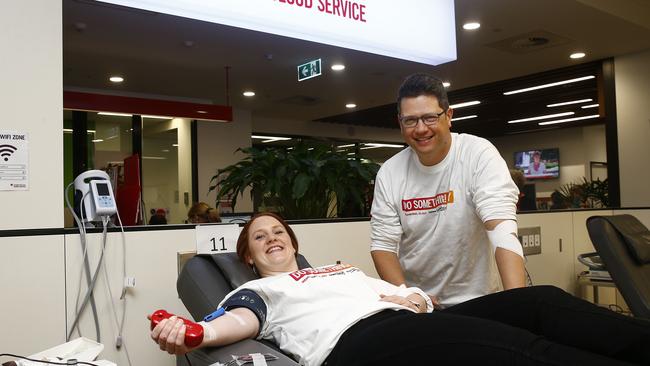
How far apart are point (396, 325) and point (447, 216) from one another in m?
0.56

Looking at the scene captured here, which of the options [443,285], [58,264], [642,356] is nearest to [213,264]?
[58,264]

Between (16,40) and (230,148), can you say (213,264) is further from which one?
(230,148)

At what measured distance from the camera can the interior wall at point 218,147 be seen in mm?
8328

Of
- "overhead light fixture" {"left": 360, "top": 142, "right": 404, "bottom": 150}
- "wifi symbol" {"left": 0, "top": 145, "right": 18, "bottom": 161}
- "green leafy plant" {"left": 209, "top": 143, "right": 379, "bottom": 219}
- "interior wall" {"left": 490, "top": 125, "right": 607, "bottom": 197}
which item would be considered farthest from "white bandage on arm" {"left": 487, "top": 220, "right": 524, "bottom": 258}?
"interior wall" {"left": 490, "top": 125, "right": 607, "bottom": 197}

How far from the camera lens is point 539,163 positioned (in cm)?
1358

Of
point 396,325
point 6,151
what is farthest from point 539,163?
point 6,151

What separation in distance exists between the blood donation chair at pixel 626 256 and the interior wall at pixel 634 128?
318 cm

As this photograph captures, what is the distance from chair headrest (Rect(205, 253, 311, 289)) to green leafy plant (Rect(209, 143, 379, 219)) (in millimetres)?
702

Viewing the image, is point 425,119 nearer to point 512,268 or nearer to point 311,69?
point 512,268

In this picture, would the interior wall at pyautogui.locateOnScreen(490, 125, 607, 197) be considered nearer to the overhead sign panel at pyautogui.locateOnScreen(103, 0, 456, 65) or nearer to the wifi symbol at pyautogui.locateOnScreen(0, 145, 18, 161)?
the overhead sign panel at pyautogui.locateOnScreen(103, 0, 456, 65)

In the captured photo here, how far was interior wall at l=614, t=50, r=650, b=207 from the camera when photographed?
536 centimetres

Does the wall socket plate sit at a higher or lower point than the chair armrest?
higher

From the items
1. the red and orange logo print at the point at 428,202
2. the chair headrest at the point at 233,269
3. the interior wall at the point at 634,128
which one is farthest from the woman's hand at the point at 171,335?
the interior wall at the point at 634,128

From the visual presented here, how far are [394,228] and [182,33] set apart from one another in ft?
12.4
